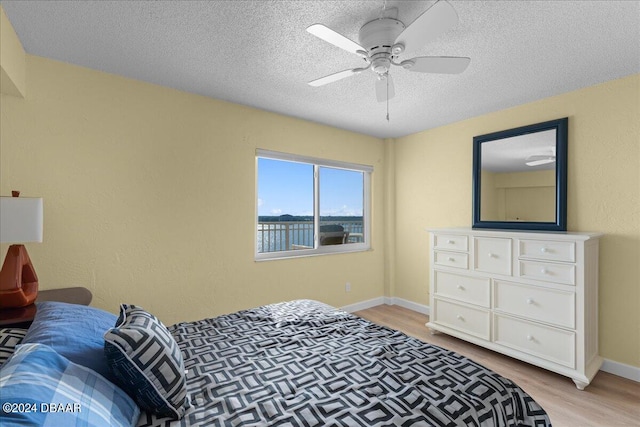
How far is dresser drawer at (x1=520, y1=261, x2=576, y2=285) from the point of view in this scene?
93.4 inches

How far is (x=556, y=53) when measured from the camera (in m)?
2.12

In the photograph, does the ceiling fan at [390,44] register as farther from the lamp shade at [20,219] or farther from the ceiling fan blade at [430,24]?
the lamp shade at [20,219]

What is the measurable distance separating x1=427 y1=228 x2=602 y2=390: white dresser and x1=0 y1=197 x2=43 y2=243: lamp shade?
10.8 feet

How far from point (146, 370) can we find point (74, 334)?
386mm

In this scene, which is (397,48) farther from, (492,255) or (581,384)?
(581,384)

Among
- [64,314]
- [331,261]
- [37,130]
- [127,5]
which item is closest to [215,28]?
[127,5]

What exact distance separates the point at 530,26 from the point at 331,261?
9.64 ft

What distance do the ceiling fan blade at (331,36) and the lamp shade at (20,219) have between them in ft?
5.89

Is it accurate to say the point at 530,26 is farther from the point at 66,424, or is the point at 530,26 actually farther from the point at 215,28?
the point at 66,424

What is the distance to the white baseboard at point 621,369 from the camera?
7.98 ft

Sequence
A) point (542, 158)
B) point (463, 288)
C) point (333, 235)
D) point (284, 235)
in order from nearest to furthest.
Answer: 1. point (542, 158)
2. point (463, 288)
3. point (284, 235)
4. point (333, 235)

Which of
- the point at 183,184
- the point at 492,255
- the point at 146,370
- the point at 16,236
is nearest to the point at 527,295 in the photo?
the point at 492,255

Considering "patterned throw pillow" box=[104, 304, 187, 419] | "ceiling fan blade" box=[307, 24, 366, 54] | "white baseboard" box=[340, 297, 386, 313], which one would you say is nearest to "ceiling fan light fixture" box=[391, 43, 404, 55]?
"ceiling fan blade" box=[307, 24, 366, 54]

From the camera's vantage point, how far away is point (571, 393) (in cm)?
226
